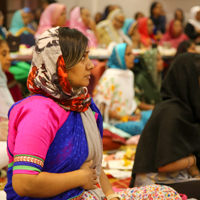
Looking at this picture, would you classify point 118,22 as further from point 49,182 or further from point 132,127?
point 49,182

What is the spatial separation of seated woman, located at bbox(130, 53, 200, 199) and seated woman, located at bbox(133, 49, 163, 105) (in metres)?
2.49

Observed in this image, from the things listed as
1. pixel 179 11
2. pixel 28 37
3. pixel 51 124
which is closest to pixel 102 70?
pixel 28 37

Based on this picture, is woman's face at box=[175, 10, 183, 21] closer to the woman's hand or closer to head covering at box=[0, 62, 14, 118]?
head covering at box=[0, 62, 14, 118]

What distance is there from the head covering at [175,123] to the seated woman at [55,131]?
56cm

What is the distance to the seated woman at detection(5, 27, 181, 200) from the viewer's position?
108cm

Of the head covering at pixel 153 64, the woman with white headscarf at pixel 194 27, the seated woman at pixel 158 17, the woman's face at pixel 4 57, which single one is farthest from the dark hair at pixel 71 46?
the seated woman at pixel 158 17

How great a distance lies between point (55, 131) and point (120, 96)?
2819 mm

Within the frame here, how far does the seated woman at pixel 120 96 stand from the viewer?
3.75 metres

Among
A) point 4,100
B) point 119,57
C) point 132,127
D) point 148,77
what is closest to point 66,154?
point 4,100

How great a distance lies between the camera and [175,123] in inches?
71.0

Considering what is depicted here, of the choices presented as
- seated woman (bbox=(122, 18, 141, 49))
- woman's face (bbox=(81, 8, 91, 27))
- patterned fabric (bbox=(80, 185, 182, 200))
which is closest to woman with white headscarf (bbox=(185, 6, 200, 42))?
seated woman (bbox=(122, 18, 141, 49))

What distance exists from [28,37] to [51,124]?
473 centimetres

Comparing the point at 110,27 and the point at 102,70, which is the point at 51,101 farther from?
the point at 110,27

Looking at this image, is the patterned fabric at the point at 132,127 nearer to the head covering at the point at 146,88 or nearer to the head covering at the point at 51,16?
the head covering at the point at 146,88
